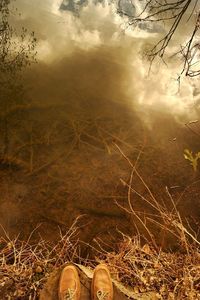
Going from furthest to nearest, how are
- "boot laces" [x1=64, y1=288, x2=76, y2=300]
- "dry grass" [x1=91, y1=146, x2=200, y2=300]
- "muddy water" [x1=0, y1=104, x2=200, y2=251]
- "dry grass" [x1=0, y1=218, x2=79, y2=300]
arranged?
"muddy water" [x1=0, y1=104, x2=200, y2=251] < "dry grass" [x1=91, y1=146, x2=200, y2=300] < "dry grass" [x1=0, y1=218, x2=79, y2=300] < "boot laces" [x1=64, y1=288, x2=76, y2=300]

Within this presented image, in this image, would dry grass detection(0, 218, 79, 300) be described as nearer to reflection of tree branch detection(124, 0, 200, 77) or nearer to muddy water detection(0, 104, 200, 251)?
muddy water detection(0, 104, 200, 251)

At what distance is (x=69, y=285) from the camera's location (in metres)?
2.13

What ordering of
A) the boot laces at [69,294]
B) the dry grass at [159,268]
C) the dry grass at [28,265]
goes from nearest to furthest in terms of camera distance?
the boot laces at [69,294]
the dry grass at [28,265]
the dry grass at [159,268]

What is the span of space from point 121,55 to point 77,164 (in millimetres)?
2160

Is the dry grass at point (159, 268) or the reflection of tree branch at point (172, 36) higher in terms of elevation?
the reflection of tree branch at point (172, 36)

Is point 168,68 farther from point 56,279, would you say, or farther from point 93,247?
point 56,279

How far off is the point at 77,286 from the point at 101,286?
0.16m

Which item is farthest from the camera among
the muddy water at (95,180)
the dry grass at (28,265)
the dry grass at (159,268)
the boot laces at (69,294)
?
the muddy water at (95,180)

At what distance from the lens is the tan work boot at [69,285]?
209 centimetres

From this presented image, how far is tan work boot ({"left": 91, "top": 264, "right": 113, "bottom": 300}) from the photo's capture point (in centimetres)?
211

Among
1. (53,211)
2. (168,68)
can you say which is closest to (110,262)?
(53,211)

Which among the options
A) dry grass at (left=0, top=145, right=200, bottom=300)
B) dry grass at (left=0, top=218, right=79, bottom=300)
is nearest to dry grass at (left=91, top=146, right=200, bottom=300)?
dry grass at (left=0, top=145, right=200, bottom=300)

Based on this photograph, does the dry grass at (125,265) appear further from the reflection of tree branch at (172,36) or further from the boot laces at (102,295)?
the reflection of tree branch at (172,36)

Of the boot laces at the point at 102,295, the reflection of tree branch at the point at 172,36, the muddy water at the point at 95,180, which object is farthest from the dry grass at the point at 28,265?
the reflection of tree branch at the point at 172,36
